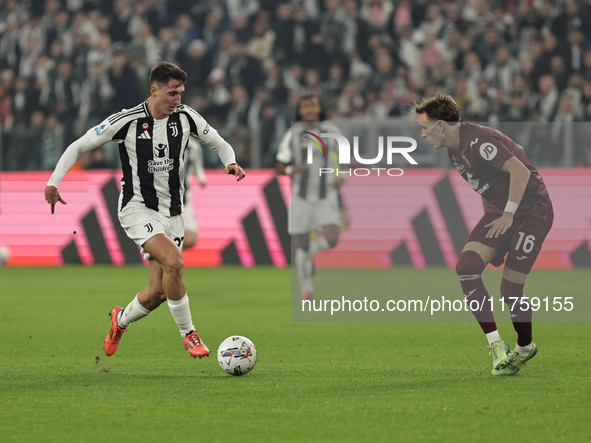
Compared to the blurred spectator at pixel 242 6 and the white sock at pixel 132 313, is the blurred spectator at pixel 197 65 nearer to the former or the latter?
the blurred spectator at pixel 242 6

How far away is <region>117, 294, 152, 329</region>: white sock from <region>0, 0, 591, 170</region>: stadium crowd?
8529mm

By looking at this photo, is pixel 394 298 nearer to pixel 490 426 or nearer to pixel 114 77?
pixel 490 426

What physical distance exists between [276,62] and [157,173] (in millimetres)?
10871

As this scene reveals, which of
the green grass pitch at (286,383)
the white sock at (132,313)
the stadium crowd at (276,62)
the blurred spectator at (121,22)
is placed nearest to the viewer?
the green grass pitch at (286,383)

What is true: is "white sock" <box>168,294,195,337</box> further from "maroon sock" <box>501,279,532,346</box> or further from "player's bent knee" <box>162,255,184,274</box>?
"maroon sock" <box>501,279,532,346</box>

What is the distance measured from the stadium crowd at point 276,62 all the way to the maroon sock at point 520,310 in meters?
8.13

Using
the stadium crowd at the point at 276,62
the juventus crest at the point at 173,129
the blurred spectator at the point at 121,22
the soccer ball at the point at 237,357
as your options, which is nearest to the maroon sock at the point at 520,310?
the soccer ball at the point at 237,357

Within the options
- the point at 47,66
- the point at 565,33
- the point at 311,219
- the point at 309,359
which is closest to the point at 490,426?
the point at 309,359

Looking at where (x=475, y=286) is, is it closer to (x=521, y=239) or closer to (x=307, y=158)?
(x=521, y=239)

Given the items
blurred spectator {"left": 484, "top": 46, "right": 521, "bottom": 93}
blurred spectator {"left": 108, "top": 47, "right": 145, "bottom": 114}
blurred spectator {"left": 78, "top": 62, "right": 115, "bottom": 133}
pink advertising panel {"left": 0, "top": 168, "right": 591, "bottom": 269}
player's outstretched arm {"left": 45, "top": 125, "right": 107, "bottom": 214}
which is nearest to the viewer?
player's outstretched arm {"left": 45, "top": 125, "right": 107, "bottom": 214}

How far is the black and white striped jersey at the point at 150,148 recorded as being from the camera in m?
6.20

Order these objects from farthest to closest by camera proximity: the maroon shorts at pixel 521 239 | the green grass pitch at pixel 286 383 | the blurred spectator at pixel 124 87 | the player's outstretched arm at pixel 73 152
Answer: the blurred spectator at pixel 124 87 → the player's outstretched arm at pixel 73 152 → the maroon shorts at pixel 521 239 → the green grass pitch at pixel 286 383

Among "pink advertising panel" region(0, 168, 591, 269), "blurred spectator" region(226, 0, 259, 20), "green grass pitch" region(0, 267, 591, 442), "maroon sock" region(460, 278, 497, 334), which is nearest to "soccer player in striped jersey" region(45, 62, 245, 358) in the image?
"green grass pitch" region(0, 267, 591, 442)

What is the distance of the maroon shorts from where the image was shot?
19.6ft
